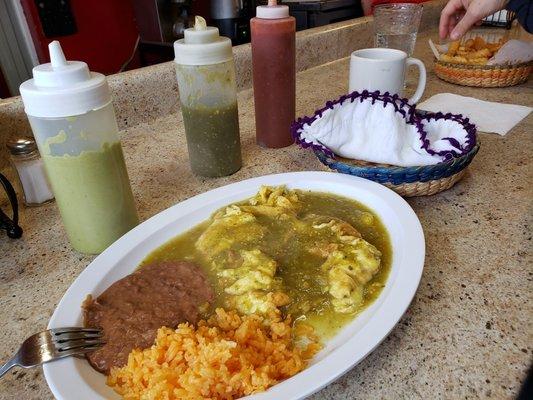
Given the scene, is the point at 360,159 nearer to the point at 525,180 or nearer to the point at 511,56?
the point at 525,180

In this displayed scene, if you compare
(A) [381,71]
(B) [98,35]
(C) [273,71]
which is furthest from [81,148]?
(B) [98,35]

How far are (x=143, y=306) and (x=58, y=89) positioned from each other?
0.34 meters

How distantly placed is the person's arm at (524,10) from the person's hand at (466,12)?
35 millimetres

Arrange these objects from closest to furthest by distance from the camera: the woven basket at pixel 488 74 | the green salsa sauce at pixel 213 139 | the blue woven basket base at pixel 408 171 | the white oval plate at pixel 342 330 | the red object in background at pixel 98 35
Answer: the white oval plate at pixel 342 330 → the blue woven basket base at pixel 408 171 → the green salsa sauce at pixel 213 139 → the woven basket at pixel 488 74 → the red object in background at pixel 98 35

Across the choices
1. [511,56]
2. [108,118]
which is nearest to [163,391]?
[108,118]

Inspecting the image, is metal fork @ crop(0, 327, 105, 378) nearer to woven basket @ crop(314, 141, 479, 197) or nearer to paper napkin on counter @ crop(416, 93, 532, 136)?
woven basket @ crop(314, 141, 479, 197)

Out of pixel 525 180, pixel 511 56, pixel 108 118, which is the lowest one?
pixel 525 180

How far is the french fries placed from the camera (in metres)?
1.52

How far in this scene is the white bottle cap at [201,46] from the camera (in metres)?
0.82

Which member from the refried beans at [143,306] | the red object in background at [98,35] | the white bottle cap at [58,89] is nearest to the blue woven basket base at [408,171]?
the refried beans at [143,306]

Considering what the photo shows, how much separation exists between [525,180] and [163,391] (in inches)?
34.5

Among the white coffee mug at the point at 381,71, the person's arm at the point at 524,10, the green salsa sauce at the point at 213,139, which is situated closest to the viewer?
the green salsa sauce at the point at 213,139

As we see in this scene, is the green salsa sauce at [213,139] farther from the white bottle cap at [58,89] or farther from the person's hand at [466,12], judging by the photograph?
the person's hand at [466,12]

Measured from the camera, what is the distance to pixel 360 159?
0.88m
